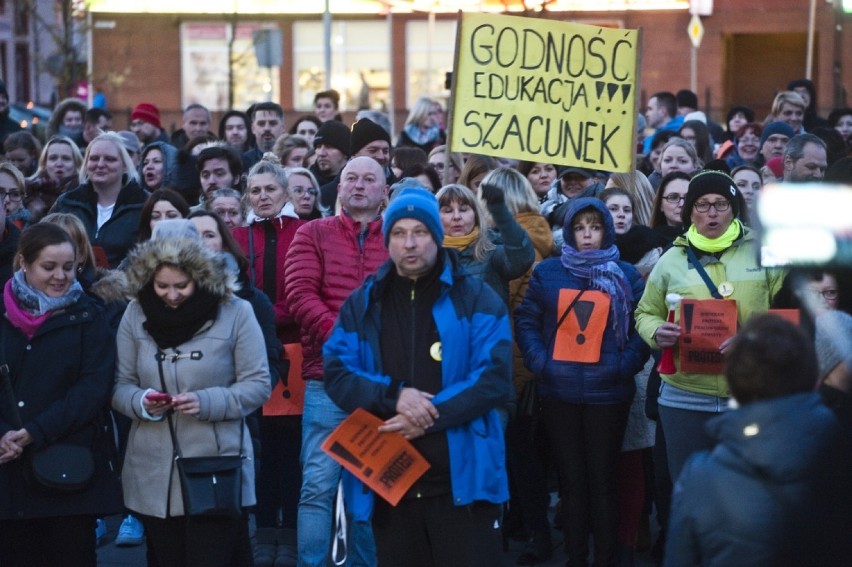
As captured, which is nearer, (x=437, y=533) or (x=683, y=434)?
(x=437, y=533)

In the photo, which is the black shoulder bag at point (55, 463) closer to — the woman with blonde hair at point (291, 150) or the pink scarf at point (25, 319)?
the pink scarf at point (25, 319)

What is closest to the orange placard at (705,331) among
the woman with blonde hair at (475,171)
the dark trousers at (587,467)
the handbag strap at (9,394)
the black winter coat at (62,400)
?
the dark trousers at (587,467)

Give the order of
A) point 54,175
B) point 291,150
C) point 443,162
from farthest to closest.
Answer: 1. point 291,150
2. point 443,162
3. point 54,175

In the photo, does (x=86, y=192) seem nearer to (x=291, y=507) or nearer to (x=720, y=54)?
(x=291, y=507)

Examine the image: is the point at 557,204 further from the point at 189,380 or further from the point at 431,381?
the point at 431,381

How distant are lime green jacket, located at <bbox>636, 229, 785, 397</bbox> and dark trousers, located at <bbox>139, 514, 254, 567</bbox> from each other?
228 centimetres

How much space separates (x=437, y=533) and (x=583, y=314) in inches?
84.1

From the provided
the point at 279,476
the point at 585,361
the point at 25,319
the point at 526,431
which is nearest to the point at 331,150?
the point at 279,476

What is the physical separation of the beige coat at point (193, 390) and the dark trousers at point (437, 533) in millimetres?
909

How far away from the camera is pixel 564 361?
768 centimetres

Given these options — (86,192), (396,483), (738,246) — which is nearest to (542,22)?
(738,246)

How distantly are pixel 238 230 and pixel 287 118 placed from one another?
29420 mm

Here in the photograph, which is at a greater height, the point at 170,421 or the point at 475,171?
the point at 475,171

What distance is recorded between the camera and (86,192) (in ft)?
31.4
